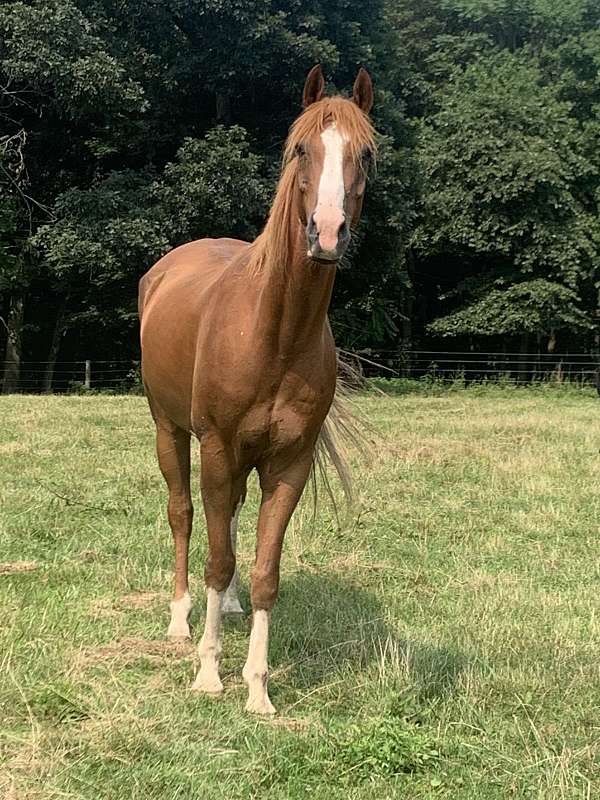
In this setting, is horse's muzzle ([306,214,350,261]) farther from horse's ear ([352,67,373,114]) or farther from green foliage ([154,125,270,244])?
green foliage ([154,125,270,244])

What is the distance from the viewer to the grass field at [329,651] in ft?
8.86

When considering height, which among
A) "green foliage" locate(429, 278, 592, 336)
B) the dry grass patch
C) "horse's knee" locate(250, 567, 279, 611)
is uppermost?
"green foliage" locate(429, 278, 592, 336)

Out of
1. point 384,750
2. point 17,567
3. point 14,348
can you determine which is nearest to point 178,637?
point 17,567

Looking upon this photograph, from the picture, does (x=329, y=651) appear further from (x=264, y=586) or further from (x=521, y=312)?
(x=521, y=312)

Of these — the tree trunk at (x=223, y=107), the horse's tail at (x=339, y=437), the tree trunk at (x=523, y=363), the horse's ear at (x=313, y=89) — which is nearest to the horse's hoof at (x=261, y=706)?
the horse's tail at (x=339, y=437)

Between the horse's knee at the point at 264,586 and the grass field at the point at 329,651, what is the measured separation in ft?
1.32

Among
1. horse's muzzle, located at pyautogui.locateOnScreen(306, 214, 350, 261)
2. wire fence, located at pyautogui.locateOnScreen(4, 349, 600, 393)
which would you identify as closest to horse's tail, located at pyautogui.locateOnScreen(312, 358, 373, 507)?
horse's muzzle, located at pyautogui.locateOnScreen(306, 214, 350, 261)

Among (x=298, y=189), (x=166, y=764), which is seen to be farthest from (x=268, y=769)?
(x=298, y=189)

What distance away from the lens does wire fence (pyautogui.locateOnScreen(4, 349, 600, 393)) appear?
2084 centimetres

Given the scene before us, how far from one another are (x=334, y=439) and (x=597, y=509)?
3320mm

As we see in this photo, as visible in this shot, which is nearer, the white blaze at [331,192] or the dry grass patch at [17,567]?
the white blaze at [331,192]

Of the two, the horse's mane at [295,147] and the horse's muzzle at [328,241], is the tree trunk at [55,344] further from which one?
the horse's muzzle at [328,241]

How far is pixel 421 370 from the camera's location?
76.6 ft

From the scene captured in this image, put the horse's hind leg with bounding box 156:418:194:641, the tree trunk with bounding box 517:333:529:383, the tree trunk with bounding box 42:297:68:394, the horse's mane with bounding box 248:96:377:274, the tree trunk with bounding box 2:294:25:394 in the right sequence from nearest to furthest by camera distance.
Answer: the horse's mane with bounding box 248:96:377:274
the horse's hind leg with bounding box 156:418:194:641
the tree trunk with bounding box 2:294:25:394
the tree trunk with bounding box 42:297:68:394
the tree trunk with bounding box 517:333:529:383
